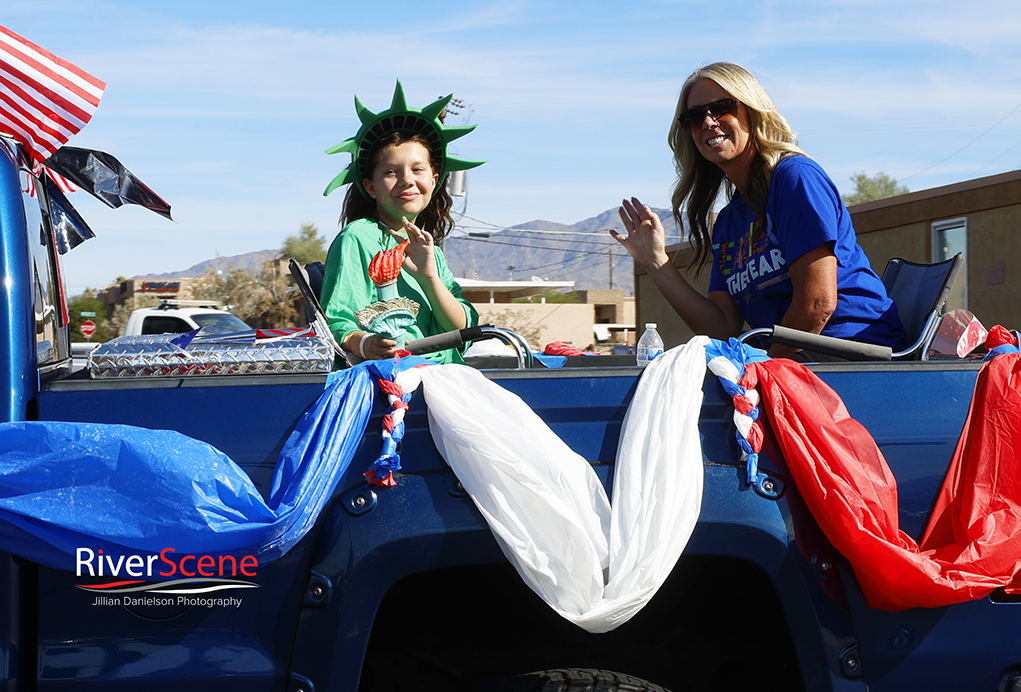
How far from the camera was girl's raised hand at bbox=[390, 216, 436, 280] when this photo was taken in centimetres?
286

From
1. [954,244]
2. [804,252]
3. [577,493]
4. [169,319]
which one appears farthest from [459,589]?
[169,319]

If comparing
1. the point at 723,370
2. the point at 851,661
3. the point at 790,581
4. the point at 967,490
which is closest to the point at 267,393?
the point at 723,370

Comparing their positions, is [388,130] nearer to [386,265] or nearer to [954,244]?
[386,265]

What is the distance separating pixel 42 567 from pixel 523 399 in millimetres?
1019

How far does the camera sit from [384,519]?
1.80m

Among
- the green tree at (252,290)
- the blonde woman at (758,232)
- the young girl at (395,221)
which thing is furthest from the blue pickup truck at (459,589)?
the green tree at (252,290)

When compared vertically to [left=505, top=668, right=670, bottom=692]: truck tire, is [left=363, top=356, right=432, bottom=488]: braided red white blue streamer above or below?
above

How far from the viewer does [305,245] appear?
44344mm

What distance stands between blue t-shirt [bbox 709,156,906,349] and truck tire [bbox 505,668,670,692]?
1426 millimetres

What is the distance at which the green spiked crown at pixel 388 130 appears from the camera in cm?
330

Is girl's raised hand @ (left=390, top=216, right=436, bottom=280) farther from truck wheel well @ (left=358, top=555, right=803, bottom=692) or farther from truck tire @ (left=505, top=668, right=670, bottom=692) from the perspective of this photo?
truck tire @ (left=505, top=668, right=670, bottom=692)

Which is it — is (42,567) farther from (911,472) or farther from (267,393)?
(911,472)

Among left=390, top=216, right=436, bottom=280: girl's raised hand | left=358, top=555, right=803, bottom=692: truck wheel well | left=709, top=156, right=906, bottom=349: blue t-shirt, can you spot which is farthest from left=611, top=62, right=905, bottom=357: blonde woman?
left=358, top=555, right=803, bottom=692: truck wheel well

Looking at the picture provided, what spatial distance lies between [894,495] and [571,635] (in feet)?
2.61
